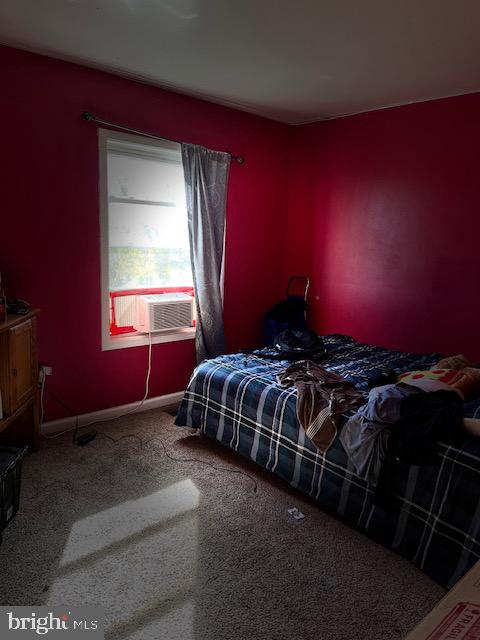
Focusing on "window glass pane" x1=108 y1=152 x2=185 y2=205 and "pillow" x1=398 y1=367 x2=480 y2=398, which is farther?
"window glass pane" x1=108 y1=152 x2=185 y2=205

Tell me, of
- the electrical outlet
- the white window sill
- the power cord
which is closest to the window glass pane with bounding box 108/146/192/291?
the white window sill

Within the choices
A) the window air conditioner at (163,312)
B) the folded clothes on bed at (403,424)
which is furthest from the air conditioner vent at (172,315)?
the folded clothes on bed at (403,424)

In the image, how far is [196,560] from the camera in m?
1.94

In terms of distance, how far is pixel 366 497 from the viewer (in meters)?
2.10

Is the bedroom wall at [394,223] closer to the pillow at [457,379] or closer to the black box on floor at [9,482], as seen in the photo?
the pillow at [457,379]

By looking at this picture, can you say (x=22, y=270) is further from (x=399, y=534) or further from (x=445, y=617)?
(x=445, y=617)

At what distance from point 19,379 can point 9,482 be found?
631 millimetres

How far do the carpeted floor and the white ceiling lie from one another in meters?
2.47

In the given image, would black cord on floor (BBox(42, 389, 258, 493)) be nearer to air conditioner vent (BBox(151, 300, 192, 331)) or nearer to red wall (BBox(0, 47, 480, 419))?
red wall (BBox(0, 47, 480, 419))

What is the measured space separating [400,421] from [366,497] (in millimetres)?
425

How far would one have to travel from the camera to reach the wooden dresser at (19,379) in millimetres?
2336

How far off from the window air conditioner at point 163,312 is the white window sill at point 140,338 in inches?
2.3

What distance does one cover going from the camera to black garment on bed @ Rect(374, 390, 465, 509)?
1.88 meters

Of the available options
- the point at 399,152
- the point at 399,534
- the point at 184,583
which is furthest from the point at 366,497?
the point at 399,152
